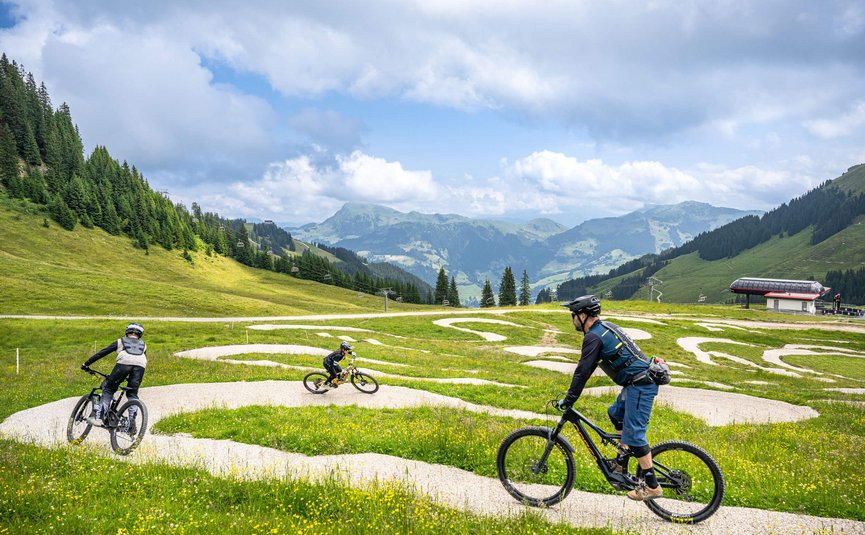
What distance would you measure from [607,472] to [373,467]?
564 cm

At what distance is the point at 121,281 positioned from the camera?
268ft

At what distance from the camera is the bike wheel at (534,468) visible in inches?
336

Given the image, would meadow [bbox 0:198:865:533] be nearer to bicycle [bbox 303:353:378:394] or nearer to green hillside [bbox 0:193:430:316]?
bicycle [bbox 303:353:378:394]

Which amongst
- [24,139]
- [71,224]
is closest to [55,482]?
[71,224]

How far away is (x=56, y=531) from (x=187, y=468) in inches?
120

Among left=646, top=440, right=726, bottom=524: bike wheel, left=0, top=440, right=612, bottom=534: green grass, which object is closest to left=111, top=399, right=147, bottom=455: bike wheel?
left=0, top=440, right=612, bottom=534: green grass

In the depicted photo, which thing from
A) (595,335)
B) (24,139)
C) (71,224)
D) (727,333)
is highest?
(24,139)

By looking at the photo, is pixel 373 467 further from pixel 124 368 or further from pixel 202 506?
pixel 124 368

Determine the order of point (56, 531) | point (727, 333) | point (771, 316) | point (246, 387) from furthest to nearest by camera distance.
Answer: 1. point (771, 316)
2. point (727, 333)
3. point (246, 387)
4. point (56, 531)

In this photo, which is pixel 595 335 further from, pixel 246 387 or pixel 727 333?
pixel 727 333

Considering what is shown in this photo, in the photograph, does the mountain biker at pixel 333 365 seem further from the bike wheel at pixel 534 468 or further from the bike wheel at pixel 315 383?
the bike wheel at pixel 534 468

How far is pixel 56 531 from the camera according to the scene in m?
6.80

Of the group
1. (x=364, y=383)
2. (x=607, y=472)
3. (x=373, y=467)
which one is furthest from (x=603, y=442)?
(x=364, y=383)

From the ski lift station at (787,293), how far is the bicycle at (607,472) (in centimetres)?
15933
